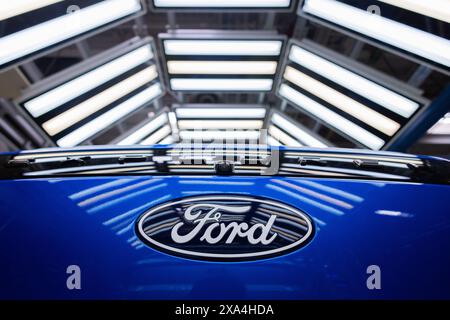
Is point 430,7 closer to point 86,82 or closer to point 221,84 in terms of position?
point 221,84

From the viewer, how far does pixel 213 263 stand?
105cm

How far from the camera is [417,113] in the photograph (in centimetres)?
299

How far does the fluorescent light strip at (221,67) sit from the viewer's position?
366 centimetres

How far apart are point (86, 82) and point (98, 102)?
1.02 ft

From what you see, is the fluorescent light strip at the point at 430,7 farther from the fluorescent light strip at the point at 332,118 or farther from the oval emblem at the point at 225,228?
the oval emblem at the point at 225,228

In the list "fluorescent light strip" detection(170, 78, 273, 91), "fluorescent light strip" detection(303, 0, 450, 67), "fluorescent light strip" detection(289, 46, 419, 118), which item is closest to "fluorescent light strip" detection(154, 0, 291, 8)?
"fluorescent light strip" detection(303, 0, 450, 67)

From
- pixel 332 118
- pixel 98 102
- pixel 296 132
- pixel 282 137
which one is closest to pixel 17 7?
pixel 98 102

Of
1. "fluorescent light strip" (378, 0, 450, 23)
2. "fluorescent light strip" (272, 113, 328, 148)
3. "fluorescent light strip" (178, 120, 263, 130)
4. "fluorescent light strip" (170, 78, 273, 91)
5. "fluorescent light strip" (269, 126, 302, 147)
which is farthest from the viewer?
"fluorescent light strip" (269, 126, 302, 147)

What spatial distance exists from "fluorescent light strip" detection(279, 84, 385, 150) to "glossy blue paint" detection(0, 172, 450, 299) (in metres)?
2.45

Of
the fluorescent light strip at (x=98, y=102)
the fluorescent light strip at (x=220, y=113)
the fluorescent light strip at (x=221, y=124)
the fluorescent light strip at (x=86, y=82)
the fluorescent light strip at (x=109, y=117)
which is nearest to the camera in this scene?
the fluorescent light strip at (x=86, y=82)

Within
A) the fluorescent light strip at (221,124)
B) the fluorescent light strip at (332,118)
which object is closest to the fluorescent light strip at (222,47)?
the fluorescent light strip at (332,118)

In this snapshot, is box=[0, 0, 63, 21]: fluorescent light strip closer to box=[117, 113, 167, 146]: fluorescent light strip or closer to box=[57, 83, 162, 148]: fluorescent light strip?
box=[57, 83, 162, 148]: fluorescent light strip

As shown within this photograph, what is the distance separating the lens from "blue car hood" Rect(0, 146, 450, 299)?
1.03m

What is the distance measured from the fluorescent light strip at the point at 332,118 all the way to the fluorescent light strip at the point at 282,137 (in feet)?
3.08
